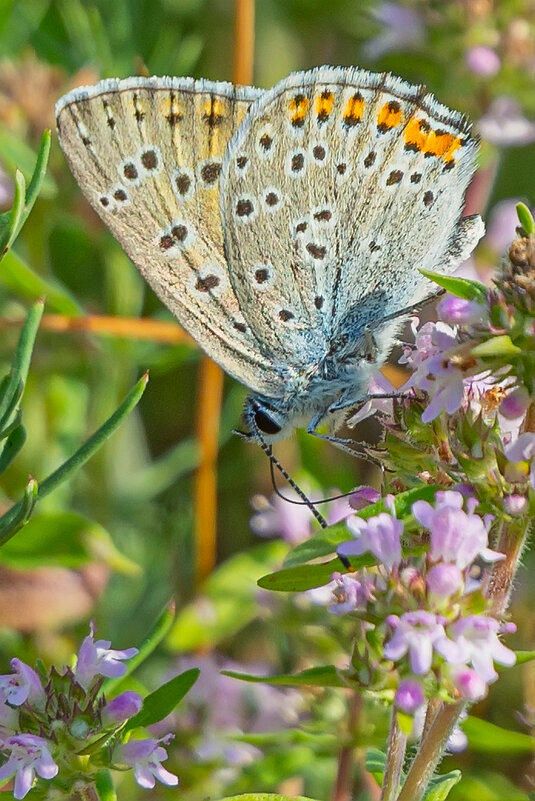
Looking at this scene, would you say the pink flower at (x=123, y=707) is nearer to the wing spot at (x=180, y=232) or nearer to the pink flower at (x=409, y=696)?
the pink flower at (x=409, y=696)

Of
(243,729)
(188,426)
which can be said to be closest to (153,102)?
(243,729)

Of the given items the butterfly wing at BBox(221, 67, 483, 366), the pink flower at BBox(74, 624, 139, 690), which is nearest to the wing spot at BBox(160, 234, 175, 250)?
the butterfly wing at BBox(221, 67, 483, 366)

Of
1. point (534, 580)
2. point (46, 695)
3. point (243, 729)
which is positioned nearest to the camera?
point (46, 695)

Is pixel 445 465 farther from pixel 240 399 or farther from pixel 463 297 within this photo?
pixel 240 399

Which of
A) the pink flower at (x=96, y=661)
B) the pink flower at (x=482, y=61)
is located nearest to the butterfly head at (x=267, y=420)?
the pink flower at (x=96, y=661)

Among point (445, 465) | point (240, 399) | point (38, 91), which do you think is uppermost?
point (38, 91)

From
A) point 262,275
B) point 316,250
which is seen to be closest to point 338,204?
point 316,250
